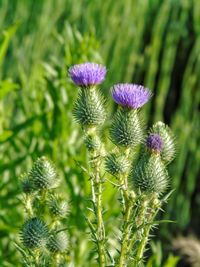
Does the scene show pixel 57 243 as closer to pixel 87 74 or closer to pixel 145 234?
pixel 145 234

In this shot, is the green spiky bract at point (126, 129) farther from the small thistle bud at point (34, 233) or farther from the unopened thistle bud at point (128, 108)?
the small thistle bud at point (34, 233)

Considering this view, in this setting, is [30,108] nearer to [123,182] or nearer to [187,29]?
[123,182]

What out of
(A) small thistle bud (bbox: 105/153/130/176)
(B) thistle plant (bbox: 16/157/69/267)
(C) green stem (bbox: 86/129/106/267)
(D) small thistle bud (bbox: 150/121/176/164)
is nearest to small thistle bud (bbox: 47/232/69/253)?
(B) thistle plant (bbox: 16/157/69/267)

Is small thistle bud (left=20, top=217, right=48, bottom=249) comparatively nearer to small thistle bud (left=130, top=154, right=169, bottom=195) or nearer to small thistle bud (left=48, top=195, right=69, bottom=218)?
small thistle bud (left=48, top=195, right=69, bottom=218)

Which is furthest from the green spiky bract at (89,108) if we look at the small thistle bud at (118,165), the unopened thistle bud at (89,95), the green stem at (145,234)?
the green stem at (145,234)

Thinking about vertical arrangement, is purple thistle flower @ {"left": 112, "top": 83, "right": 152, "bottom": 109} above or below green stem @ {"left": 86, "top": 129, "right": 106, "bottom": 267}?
above

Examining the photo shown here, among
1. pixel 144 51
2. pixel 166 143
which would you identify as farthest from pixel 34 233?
pixel 144 51
